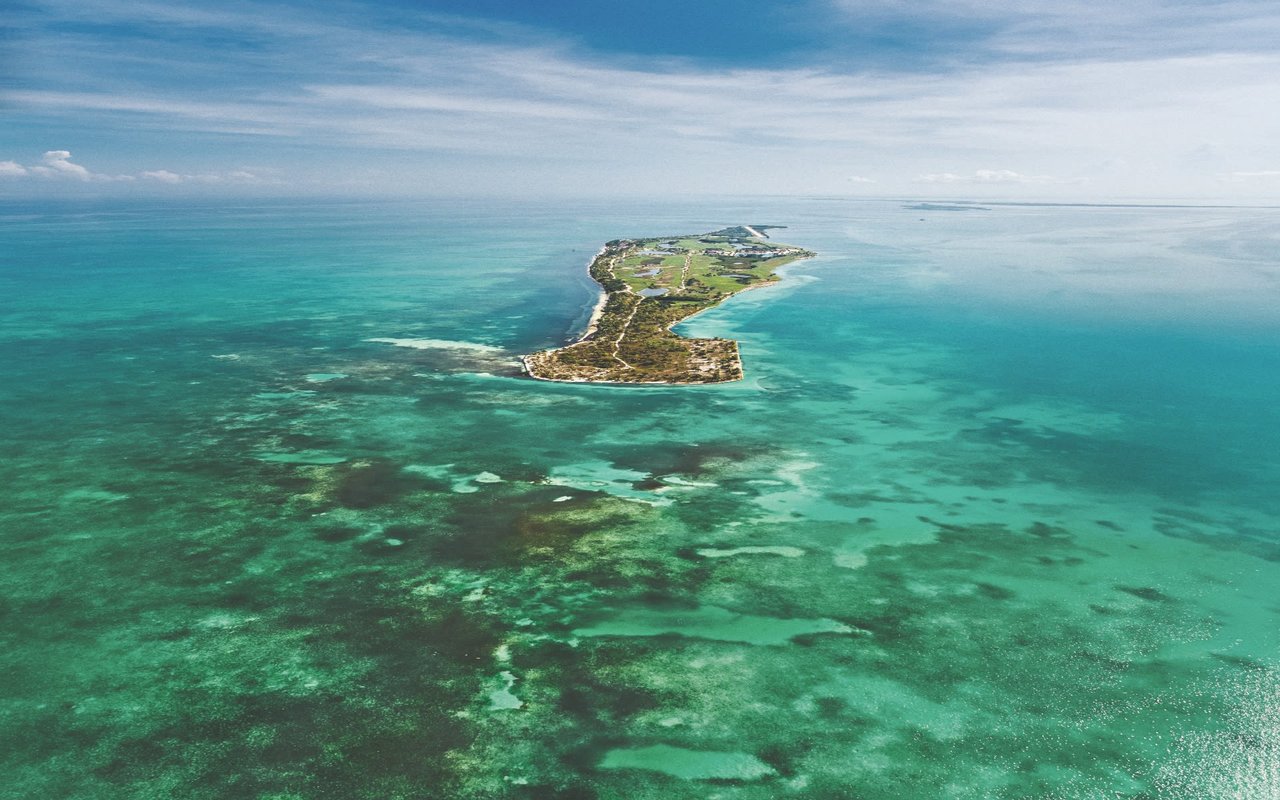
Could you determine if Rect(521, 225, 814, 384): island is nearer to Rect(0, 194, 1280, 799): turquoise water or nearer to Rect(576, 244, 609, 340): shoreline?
Rect(576, 244, 609, 340): shoreline

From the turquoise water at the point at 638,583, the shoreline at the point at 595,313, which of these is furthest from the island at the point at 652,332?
the turquoise water at the point at 638,583

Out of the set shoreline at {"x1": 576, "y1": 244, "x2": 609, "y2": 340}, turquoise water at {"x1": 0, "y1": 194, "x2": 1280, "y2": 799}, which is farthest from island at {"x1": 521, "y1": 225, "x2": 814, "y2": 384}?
turquoise water at {"x1": 0, "y1": 194, "x2": 1280, "y2": 799}

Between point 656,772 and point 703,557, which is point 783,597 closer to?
point 703,557

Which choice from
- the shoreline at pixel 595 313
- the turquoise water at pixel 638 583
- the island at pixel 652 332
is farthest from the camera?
the shoreline at pixel 595 313

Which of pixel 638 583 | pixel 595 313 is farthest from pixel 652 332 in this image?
pixel 638 583

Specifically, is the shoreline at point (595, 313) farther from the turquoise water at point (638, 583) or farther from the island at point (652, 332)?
the turquoise water at point (638, 583)

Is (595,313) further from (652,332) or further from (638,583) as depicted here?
(638,583)
